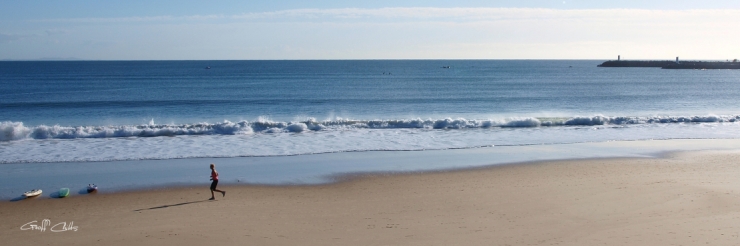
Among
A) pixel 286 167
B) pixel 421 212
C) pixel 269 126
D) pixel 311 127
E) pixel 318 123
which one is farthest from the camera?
pixel 318 123

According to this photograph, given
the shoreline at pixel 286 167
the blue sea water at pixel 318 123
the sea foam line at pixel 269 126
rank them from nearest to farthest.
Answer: the shoreline at pixel 286 167 < the blue sea water at pixel 318 123 < the sea foam line at pixel 269 126

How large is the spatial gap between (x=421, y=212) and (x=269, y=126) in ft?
54.7

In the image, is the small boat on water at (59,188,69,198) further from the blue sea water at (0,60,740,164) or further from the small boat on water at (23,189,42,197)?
the blue sea water at (0,60,740,164)

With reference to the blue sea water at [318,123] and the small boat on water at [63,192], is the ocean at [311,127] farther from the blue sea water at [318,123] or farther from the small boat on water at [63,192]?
the small boat on water at [63,192]

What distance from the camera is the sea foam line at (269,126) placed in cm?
2450

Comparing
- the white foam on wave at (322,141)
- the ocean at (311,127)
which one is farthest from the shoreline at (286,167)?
the white foam on wave at (322,141)

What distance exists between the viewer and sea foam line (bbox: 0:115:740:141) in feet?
80.4

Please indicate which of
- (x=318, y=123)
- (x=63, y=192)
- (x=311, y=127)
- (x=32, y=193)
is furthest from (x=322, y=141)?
(x=32, y=193)

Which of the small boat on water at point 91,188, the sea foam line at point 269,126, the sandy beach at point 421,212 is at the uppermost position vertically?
the sea foam line at point 269,126

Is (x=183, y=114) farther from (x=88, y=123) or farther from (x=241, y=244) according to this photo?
(x=241, y=244)

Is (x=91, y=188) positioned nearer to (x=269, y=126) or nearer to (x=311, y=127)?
(x=269, y=126)

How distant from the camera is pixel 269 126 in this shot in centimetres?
2730

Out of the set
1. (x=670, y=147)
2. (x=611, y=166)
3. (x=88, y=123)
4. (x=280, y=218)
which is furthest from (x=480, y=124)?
(x=88, y=123)

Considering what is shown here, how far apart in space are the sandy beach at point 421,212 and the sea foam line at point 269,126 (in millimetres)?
11951
